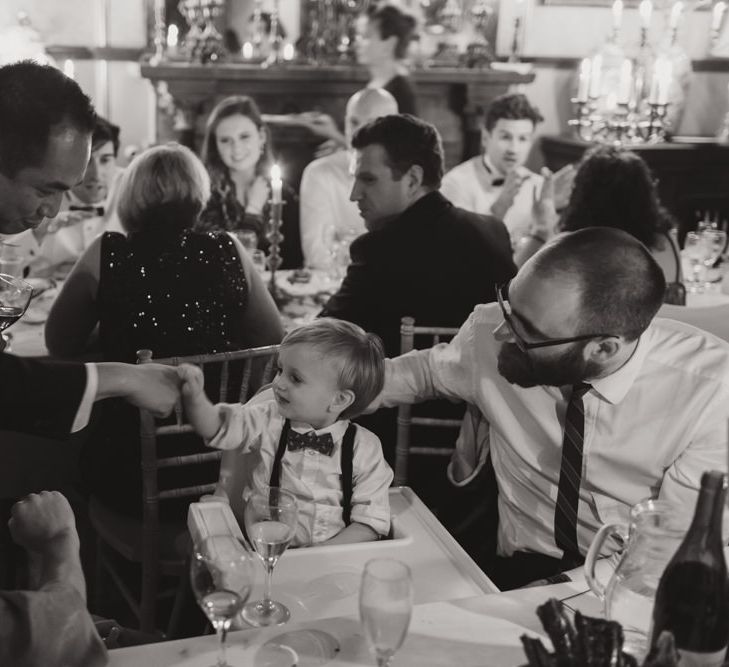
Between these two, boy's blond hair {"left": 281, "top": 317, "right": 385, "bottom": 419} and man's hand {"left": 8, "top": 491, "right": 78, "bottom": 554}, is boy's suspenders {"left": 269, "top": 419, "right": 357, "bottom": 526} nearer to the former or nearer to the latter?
boy's blond hair {"left": 281, "top": 317, "right": 385, "bottom": 419}

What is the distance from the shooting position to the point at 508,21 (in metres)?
6.42

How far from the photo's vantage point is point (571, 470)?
5.98ft

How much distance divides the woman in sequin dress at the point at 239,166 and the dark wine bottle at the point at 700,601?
119 inches

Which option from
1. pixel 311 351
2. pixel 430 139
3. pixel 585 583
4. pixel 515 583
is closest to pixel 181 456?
pixel 311 351

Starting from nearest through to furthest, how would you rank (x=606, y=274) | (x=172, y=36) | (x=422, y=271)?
(x=606, y=274), (x=422, y=271), (x=172, y=36)

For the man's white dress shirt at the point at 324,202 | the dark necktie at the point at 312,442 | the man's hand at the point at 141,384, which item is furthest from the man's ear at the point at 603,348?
the man's white dress shirt at the point at 324,202

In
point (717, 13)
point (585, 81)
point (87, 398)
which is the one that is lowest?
point (87, 398)

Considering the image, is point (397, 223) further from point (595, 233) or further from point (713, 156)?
point (713, 156)

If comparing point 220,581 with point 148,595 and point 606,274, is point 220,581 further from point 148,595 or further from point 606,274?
point 148,595

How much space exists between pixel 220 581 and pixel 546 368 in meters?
0.82

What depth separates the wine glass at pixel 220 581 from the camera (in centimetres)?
120

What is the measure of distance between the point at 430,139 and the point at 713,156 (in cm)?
395

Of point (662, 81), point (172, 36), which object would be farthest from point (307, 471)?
point (172, 36)

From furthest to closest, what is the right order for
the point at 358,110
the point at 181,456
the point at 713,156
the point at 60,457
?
the point at 713,156 → the point at 358,110 → the point at 60,457 → the point at 181,456
